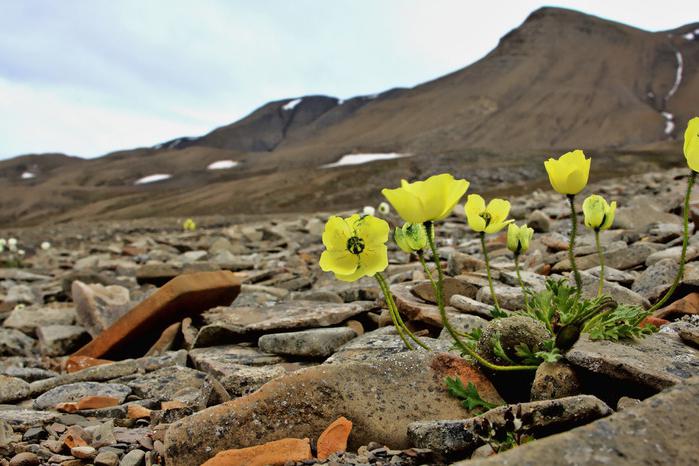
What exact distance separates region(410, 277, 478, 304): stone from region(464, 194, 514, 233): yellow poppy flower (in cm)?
125

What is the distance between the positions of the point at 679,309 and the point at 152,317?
3863 millimetres

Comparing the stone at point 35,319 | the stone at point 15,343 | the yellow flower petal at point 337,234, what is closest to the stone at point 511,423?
the yellow flower petal at point 337,234

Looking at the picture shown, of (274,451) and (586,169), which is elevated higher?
(586,169)

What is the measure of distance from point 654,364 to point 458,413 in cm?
77

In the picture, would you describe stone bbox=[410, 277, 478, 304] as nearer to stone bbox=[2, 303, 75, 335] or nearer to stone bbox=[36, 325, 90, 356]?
stone bbox=[36, 325, 90, 356]

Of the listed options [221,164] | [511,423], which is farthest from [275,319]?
[221,164]

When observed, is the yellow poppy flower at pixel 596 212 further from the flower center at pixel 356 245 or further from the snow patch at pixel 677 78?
the snow patch at pixel 677 78

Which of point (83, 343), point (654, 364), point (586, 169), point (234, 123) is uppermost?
point (234, 123)

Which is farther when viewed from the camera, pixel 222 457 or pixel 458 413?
pixel 458 413

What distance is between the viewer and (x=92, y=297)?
594 centimetres

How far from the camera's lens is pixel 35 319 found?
21.3ft

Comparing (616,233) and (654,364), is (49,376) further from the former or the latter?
(616,233)

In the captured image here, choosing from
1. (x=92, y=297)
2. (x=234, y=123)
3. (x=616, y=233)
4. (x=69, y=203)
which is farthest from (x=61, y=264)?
(x=234, y=123)

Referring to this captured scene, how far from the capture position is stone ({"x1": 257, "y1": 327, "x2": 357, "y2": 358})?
3.71m
